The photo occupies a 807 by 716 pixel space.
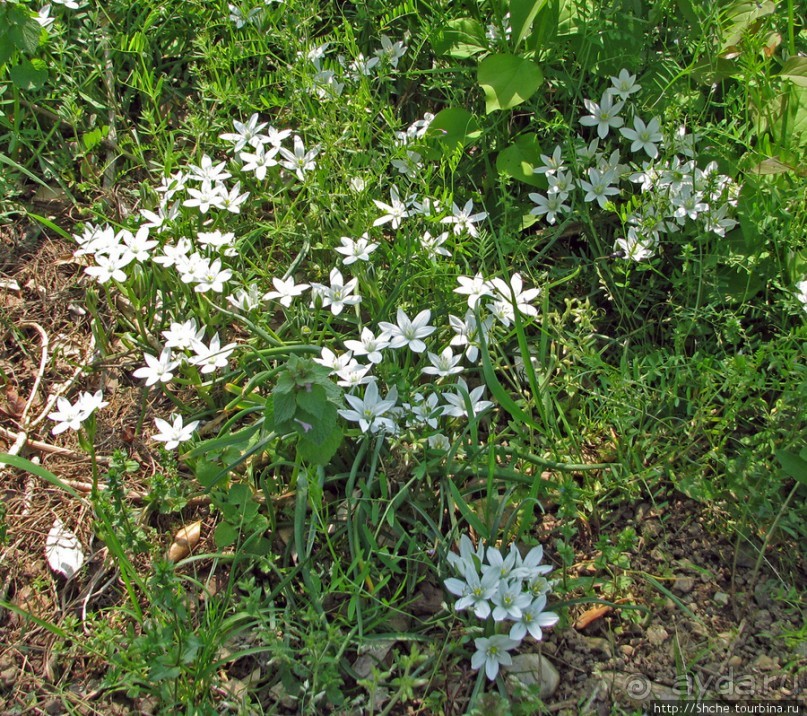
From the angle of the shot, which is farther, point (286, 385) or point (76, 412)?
point (76, 412)

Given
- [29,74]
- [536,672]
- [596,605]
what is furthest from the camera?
[29,74]

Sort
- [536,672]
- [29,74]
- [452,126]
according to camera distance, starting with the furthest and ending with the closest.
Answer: [29,74], [452,126], [536,672]

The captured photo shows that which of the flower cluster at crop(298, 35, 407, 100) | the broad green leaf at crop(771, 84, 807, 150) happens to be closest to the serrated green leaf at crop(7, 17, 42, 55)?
the flower cluster at crop(298, 35, 407, 100)

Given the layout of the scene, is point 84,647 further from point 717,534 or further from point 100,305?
point 717,534

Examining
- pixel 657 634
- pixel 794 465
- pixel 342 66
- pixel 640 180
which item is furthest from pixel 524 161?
pixel 657 634

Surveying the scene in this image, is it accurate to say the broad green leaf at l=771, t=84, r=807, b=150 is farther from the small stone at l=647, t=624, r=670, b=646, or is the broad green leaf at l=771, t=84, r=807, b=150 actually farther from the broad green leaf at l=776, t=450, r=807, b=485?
the small stone at l=647, t=624, r=670, b=646

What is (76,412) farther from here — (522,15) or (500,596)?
(522,15)

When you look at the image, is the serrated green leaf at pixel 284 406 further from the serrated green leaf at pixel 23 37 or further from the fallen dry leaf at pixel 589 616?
the serrated green leaf at pixel 23 37

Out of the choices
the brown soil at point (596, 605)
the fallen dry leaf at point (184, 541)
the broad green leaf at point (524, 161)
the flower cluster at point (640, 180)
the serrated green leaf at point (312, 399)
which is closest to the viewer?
the serrated green leaf at point (312, 399)

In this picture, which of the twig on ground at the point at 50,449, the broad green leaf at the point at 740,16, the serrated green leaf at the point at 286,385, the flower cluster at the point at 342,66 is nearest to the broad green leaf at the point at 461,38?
the flower cluster at the point at 342,66
